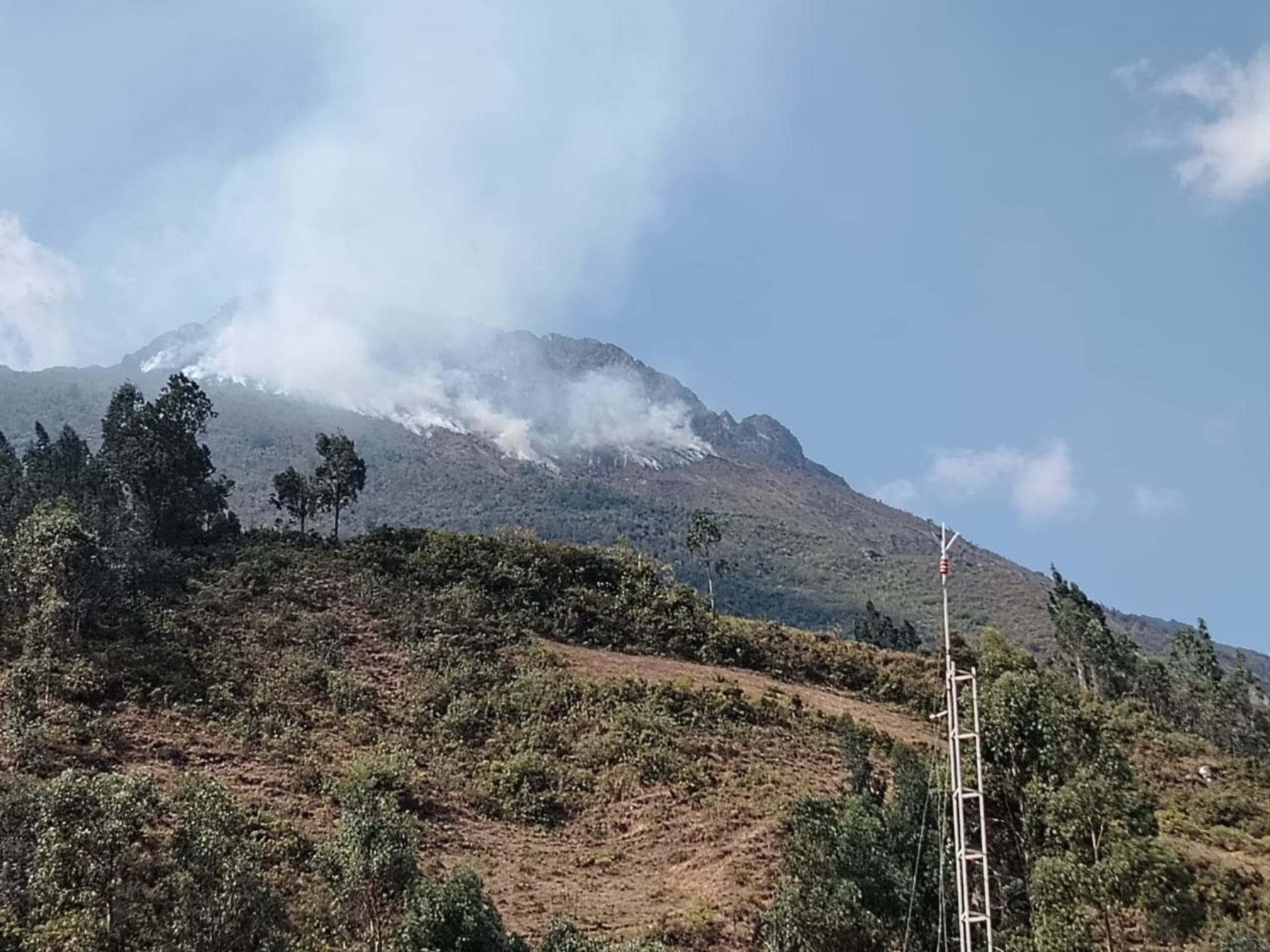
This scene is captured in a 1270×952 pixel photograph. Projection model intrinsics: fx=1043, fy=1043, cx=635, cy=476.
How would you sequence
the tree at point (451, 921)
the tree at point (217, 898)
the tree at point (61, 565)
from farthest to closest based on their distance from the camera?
1. the tree at point (61, 565)
2. the tree at point (451, 921)
3. the tree at point (217, 898)

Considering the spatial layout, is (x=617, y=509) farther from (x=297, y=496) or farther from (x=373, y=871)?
(x=373, y=871)

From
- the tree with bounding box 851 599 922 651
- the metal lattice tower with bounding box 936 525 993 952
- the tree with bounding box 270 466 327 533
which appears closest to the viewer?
the metal lattice tower with bounding box 936 525 993 952

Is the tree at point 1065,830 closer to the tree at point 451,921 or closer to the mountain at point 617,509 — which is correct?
the tree at point 451,921

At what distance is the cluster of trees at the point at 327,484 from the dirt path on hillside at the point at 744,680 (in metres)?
19.6

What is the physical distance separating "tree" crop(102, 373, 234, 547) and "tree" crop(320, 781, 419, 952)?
34.0 meters

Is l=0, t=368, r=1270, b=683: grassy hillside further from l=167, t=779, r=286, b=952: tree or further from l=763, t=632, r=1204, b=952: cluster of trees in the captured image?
l=167, t=779, r=286, b=952: tree

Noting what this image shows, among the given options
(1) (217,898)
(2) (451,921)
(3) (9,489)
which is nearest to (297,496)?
(3) (9,489)

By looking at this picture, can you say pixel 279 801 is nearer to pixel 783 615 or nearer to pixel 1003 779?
pixel 1003 779

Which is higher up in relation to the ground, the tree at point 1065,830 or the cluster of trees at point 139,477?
the cluster of trees at point 139,477

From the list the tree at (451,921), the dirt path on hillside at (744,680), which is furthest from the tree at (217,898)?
the dirt path on hillside at (744,680)

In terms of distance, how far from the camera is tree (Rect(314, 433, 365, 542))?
6197cm

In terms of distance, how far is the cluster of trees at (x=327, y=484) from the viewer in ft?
204

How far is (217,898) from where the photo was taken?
771 inches

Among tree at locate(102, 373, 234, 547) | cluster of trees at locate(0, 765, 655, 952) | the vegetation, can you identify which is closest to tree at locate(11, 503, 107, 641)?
the vegetation
